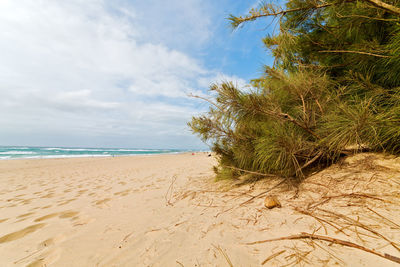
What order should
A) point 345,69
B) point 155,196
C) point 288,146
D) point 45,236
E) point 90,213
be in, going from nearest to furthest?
point 45,236 → point 288,146 → point 90,213 → point 345,69 → point 155,196

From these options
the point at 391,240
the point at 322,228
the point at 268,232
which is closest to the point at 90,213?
the point at 268,232

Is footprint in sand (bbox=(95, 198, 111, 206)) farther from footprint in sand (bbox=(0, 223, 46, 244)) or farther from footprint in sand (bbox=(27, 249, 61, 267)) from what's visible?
footprint in sand (bbox=(27, 249, 61, 267))

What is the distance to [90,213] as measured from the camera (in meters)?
2.20

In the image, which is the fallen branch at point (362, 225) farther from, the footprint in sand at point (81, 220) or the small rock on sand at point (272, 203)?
the footprint in sand at point (81, 220)

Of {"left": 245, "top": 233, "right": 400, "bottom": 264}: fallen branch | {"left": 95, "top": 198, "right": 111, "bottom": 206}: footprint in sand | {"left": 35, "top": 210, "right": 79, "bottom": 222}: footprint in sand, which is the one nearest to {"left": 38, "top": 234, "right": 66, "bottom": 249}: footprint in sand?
{"left": 35, "top": 210, "right": 79, "bottom": 222}: footprint in sand

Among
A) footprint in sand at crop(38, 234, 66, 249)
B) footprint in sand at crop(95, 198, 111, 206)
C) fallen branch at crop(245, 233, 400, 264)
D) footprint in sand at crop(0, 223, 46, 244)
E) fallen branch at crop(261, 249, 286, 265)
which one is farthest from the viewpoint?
footprint in sand at crop(95, 198, 111, 206)

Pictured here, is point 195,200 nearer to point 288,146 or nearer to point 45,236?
point 288,146

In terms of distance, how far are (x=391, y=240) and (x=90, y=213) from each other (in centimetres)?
281

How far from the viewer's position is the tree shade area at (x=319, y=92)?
1.75 metres

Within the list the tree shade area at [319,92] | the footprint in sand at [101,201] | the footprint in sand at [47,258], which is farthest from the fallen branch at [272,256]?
the footprint in sand at [101,201]

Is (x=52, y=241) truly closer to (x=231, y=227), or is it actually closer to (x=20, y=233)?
(x=20, y=233)

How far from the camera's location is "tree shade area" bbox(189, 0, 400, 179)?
68.8 inches

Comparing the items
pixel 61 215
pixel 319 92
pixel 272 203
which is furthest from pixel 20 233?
pixel 319 92

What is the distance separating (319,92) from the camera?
82.9 inches
